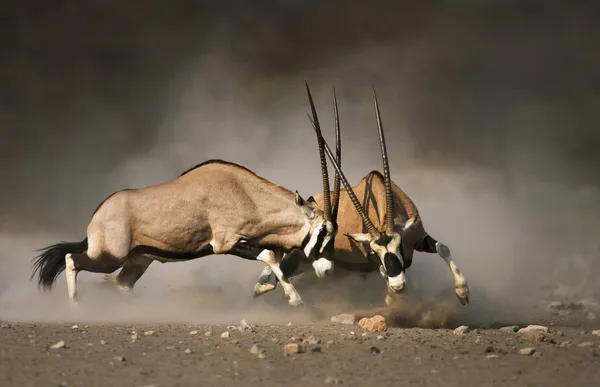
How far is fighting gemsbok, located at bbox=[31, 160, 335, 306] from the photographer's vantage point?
31.6 feet

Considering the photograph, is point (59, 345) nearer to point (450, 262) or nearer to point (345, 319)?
point (345, 319)

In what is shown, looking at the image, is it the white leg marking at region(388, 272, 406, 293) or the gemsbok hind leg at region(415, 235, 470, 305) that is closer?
the white leg marking at region(388, 272, 406, 293)

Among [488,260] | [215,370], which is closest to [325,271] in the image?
[215,370]

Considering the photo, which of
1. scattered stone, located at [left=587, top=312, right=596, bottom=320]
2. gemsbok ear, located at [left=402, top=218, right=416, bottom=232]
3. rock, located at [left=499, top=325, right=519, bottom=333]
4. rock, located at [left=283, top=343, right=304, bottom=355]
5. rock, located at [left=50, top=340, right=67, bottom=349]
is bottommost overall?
scattered stone, located at [left=587, top=312, right=596, bottom=320]

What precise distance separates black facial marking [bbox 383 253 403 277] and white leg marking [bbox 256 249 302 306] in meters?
1.26

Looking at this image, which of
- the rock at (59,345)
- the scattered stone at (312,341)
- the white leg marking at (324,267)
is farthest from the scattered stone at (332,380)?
the white leg marking at (324,267)

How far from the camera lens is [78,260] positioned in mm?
9891

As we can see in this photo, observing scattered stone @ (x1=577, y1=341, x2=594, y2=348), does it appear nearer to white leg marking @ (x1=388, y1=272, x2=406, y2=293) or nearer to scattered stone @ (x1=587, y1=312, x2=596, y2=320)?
white leg marking @ (x1=388, y1=272, x2=406, y2=293)

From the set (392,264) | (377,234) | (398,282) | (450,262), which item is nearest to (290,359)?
(398,282)

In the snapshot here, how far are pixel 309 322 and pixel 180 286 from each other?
4.42m

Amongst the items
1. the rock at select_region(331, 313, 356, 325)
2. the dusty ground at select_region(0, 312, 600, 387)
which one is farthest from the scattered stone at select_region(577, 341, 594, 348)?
the rock at select_region(331, 313, 356, 325)

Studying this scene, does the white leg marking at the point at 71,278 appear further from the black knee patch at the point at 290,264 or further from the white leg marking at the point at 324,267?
the white leg marking at the point at 324,267

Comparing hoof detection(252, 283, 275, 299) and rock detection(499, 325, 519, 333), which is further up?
hoof detection(252, 283, 275, 299)

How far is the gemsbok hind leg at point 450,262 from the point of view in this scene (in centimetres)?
900
